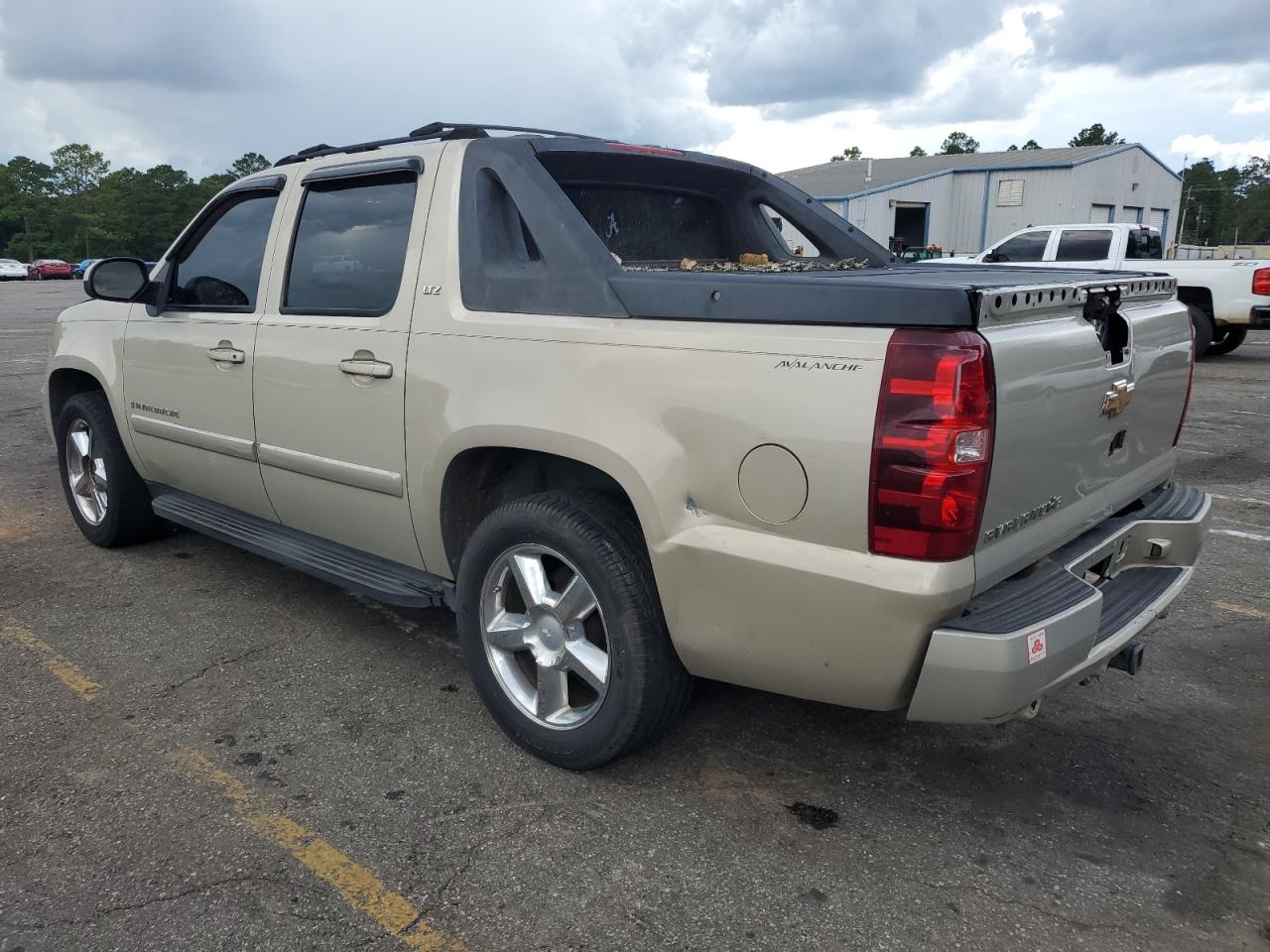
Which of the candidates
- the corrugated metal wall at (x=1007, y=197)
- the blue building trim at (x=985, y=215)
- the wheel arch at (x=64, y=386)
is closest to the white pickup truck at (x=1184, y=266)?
the wheel arch at (x=64, y=386)

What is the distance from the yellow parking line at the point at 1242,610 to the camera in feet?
13.9

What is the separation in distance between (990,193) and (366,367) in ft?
131

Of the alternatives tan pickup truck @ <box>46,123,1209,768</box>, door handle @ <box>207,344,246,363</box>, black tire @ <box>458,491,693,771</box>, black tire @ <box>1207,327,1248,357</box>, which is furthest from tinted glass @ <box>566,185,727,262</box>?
black tire @ <box>1207,327,1248,357</box>

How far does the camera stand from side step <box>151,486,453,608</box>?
337 centimetres

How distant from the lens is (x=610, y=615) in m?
2.70

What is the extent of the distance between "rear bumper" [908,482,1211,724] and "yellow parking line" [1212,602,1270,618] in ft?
5.27

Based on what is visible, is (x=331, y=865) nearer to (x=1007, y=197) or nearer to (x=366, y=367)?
(x=366, y=367)

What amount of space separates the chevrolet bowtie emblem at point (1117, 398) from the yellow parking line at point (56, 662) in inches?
134

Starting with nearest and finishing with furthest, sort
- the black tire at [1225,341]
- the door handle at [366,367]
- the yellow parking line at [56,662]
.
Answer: the door handle at [366,367], the yellow parking line at [56,662], the black tire at [1225,341]

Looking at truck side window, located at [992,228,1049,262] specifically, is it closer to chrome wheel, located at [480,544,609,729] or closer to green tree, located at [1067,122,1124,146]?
chrome wheel, located at [480,544,609,729]

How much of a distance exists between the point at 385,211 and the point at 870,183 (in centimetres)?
3877

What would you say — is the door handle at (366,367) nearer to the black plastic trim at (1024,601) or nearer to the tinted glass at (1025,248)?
→ the black plastic trim at (1024,601)

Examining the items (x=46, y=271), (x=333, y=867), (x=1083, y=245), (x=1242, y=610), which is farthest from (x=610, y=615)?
(x=46, y=271)

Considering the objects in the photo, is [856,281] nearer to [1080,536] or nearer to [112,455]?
[1080,536]
